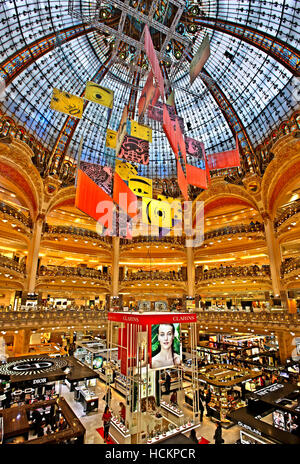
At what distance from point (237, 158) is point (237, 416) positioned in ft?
62.8

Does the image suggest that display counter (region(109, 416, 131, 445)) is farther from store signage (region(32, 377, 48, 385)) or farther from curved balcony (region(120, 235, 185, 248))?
curved balcony (region(120, 235, 185, 248))

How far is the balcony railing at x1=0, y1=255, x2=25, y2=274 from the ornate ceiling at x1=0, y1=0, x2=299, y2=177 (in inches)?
604

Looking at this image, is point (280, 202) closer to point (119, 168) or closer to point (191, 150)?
point (191, 150)

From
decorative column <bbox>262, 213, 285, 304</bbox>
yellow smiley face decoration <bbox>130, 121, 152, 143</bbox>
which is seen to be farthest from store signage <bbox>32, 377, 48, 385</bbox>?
decorative column <bbox>262, 213, 285, 304</bbox>

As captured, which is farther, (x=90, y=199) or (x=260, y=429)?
(x=90, y=199)

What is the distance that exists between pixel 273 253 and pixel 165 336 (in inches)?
888

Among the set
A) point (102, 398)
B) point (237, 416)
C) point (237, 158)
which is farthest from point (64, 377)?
point (237, 158)

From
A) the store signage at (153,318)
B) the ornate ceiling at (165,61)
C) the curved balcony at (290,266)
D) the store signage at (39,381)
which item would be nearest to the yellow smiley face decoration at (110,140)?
the ornate ceiling at (165,61)

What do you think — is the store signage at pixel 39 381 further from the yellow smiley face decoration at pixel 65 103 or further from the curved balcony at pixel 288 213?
the curved balcony at pixel 288 213

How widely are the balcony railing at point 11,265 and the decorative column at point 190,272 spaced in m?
21.7

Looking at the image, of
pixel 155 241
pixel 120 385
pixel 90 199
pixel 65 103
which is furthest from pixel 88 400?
pixel 155 241

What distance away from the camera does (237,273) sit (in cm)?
3088

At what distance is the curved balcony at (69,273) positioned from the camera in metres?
30.4

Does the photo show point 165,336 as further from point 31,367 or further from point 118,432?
point 31,367
